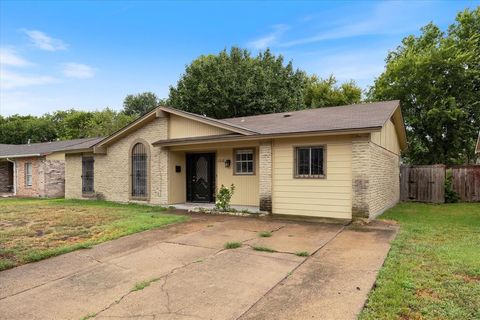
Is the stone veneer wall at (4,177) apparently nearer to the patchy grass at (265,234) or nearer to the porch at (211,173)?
the porch at (211,173)

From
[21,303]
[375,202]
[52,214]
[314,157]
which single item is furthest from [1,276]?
[375,202]

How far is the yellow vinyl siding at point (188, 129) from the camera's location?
1120 centimetres

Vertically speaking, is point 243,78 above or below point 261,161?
A: above

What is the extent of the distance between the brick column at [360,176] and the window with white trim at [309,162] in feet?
3.00

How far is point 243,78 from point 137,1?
12682 mm

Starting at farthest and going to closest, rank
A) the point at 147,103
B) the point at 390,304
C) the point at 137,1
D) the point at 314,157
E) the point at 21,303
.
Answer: the point at 147,103 → the point at 137,1 → the point at 314,157 → the point at 21,303 → the point at 390,304

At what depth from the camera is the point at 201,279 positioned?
4355mm

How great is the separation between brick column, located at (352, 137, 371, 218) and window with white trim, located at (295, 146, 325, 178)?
915 millimetres

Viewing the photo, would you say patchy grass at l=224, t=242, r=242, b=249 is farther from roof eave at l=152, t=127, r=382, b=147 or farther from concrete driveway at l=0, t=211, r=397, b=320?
roof eave at l=152, t=127, r=382, b=147

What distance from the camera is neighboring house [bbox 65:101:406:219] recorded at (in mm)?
8672

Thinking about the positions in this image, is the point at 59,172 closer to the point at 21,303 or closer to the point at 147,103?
the point at 21,303

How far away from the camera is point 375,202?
30.4 ft

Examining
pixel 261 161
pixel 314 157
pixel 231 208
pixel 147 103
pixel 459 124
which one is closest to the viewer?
pixel 314 157

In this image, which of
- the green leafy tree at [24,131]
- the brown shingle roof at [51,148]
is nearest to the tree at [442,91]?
the brown shingle roof at [51,148]
